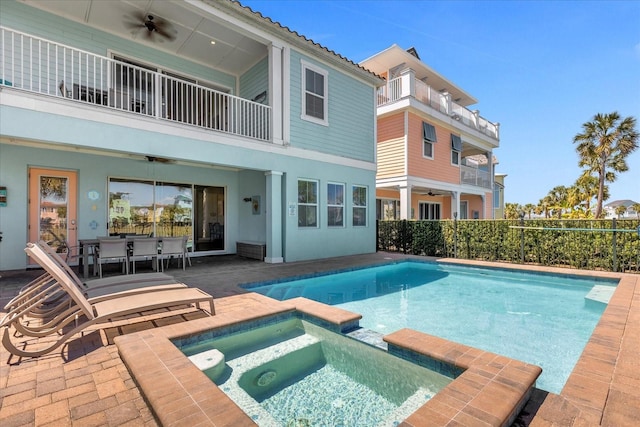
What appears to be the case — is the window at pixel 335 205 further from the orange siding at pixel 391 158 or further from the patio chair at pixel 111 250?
the patio chair at pixel 111 250

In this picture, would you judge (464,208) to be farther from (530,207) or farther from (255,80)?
(530,207)

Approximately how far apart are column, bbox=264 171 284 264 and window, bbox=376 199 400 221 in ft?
30.6

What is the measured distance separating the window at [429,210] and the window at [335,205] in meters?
10.1

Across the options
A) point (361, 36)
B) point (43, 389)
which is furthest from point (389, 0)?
point (43, 389)

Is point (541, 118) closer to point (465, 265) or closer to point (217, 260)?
point (465, 265)

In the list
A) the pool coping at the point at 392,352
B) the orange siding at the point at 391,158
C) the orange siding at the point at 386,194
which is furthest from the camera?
the orange siding at the point at 386,194

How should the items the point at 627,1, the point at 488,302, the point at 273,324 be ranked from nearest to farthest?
the point at 273,324, the point at 488,302, the point at 627,1

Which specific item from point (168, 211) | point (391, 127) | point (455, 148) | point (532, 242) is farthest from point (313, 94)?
point (455, 148)

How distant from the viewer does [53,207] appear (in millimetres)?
7832

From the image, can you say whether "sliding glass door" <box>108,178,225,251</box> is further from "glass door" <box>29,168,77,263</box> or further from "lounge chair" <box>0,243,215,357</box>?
"lounge chair" <box>0,243,215,357</box>

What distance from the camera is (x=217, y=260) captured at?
9445 millimetres

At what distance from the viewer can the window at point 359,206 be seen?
11172 millimetres

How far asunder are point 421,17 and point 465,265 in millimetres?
9504

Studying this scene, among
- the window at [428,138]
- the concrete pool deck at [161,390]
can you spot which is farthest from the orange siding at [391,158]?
the concrete pool deck at [161,390]
